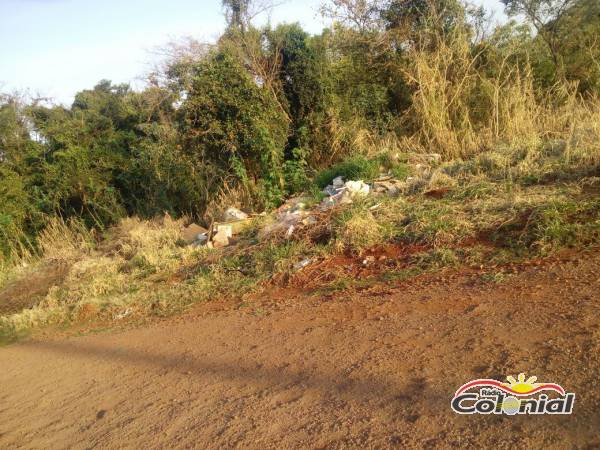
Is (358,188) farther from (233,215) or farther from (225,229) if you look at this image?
(233,215)

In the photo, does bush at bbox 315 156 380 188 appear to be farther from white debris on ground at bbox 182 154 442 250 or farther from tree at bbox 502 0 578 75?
tree at bbox 502 0 578 75

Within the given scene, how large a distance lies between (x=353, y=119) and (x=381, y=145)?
48.6 inches

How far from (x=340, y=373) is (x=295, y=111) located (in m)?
7.94

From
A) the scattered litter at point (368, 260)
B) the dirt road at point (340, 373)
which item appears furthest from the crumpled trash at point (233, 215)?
the dirt road at point (340, 373)

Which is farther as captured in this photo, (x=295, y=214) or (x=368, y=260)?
(x=295, y=214)

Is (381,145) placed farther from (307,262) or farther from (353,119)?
(307,262)

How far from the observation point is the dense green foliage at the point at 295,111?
8898 mm

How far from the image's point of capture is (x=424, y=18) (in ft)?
35.1

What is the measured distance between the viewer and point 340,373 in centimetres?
309

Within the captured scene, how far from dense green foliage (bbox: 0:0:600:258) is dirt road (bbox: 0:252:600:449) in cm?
445

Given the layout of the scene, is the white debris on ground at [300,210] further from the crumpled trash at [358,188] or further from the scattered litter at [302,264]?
the scattered litter at [302,264]

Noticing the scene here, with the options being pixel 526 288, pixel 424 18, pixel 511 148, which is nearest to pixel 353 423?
pixel 526 288

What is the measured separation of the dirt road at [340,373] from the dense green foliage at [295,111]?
14.6 ft

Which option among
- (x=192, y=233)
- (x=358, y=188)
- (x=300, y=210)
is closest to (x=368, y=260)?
(x=358, y=188)
